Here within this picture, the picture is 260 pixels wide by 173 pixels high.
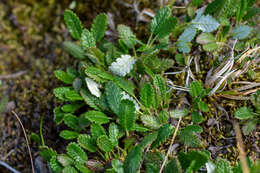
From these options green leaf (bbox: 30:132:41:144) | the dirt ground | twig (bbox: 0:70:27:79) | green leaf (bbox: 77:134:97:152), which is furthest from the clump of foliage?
twig (bbox: 0:70:27:79)

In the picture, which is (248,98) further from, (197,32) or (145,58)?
(145,58)

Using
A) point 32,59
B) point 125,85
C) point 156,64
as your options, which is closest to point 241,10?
point 156,64

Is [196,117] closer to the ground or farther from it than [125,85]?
closer to the ground

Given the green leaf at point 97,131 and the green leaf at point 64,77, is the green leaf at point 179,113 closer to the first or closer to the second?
the green leaf at point 97,131

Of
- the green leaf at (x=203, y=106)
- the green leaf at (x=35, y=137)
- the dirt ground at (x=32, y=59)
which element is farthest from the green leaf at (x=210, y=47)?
the green leaf at (x=35, y=137)

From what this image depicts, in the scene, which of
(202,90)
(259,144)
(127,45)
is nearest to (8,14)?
(127,45)

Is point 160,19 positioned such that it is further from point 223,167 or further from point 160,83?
point 223,167

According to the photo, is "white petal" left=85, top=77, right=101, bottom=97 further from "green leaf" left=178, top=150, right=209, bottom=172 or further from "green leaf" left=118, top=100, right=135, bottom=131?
"green leaf" left=178, top=150, right=209, bottom=172
